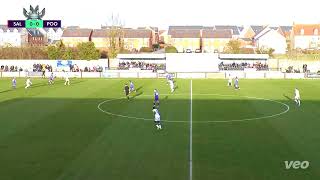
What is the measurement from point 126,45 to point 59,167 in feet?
396

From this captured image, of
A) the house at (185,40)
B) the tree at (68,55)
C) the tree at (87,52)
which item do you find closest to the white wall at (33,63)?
the tree at (87,52)

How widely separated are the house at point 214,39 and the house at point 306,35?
21.6m

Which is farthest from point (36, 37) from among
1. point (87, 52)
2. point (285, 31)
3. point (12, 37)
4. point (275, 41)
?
point (285, 31)

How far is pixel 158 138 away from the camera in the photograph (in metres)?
25.2

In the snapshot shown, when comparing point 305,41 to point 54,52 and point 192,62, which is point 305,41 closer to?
point 192,62

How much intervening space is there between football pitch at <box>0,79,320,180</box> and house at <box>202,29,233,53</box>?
10305cm

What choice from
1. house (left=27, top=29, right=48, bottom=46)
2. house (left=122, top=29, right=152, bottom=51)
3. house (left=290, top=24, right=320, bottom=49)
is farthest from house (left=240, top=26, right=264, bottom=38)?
house (left=27, top=29, right=48, bottom=46)

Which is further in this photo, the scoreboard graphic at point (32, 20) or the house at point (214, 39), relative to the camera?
the house at point (214, 39)

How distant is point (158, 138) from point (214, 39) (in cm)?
12338

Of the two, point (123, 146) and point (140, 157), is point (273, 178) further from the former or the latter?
point (123, 146)

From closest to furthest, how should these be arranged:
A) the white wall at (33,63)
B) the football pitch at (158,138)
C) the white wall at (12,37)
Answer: the football pitch at (158,138)
the white wall at (33,63)
the white wall at (12,37)

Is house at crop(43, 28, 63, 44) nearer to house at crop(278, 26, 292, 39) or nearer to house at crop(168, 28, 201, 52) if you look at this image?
house at crop(168, 28, 201, 52)

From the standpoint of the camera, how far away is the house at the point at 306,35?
431 ft

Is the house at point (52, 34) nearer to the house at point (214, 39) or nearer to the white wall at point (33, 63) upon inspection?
the house at point (214, 39)
